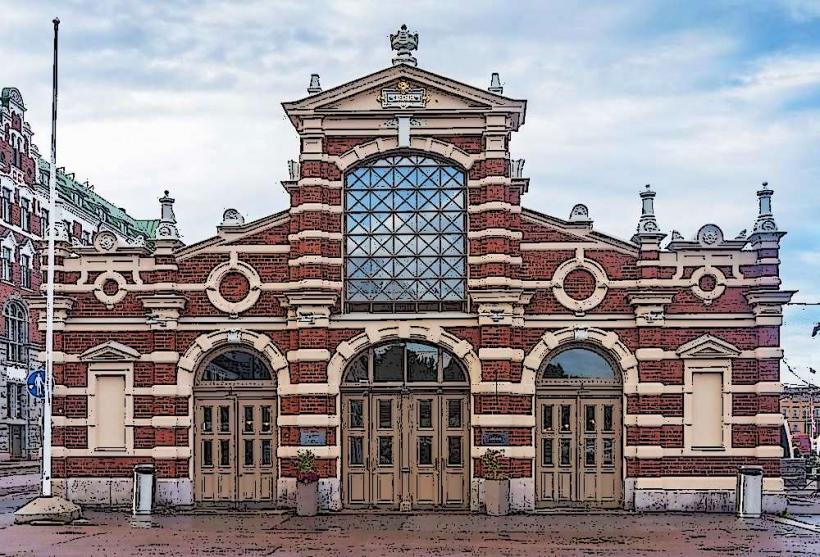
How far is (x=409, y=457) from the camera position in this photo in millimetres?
25016

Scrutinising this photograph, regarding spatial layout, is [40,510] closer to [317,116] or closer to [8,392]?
[317,116]

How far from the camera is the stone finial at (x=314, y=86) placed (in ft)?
83.9

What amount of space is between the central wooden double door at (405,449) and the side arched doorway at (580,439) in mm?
1640

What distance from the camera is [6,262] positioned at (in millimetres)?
52062

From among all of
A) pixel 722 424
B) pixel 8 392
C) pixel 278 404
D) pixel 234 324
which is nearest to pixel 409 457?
pixel 278 404

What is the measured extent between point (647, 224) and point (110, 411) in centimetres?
1192

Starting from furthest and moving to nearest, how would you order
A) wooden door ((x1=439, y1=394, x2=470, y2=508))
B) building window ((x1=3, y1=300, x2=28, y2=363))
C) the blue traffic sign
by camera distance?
building window ((x1=3, y1=300, x2=28, y2=363)) → wooden door ((x1=439, y1=394, x2=470, y2=508)) → the blue traffic sign

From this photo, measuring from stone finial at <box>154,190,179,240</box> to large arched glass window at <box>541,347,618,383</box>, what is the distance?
8.42 metres

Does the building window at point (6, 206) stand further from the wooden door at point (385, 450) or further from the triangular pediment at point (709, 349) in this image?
the triangular pediment at point (709, 349)

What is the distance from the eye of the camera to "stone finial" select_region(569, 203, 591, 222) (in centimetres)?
2541

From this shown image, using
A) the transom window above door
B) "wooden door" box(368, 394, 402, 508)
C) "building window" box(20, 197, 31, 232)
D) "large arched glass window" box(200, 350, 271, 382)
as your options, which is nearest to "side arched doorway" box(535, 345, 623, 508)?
the transom window above door

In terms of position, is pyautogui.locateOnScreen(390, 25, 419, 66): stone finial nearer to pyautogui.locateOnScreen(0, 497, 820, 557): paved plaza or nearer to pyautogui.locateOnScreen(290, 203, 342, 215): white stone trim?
pyautogui.locateOnScreen(290, 203, 342, 215): white stone trim

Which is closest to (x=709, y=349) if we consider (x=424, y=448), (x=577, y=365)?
(x=577, y=365)

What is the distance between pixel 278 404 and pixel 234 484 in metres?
1.92
